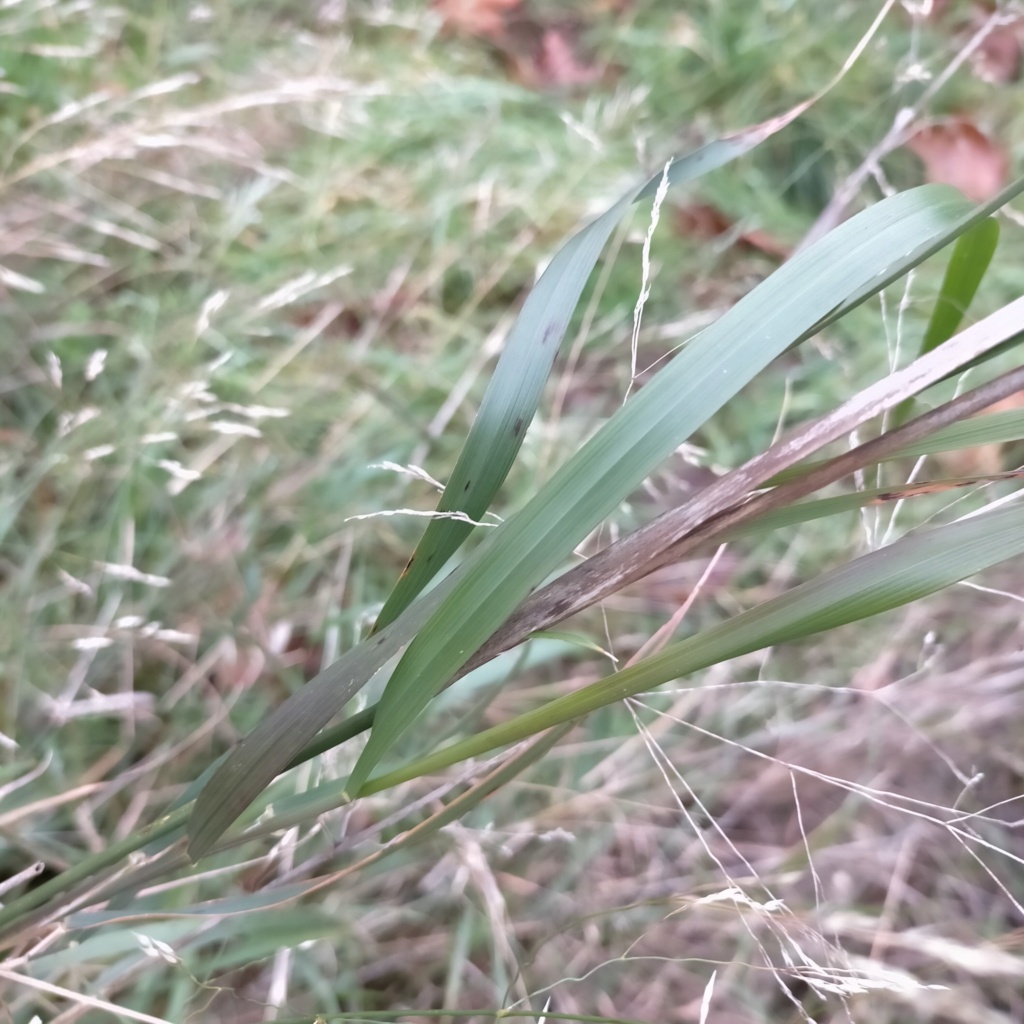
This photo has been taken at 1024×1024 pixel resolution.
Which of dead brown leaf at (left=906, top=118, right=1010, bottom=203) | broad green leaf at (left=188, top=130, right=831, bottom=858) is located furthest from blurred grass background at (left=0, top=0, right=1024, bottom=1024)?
broad green leaf at (left=188, top=130, right=831, bottom=858)

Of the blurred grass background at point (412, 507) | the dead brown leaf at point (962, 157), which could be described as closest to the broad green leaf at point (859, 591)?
the blurred grass background at point (412, 507)

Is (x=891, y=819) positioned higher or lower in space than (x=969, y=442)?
lower

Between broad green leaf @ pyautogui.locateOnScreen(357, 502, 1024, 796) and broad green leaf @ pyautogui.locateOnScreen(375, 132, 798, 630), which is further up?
broad green leaf @ pyautogui.locateOnScreen(375, 132, 798, 630)

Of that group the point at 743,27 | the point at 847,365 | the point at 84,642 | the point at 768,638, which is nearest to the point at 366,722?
the point at 768,638

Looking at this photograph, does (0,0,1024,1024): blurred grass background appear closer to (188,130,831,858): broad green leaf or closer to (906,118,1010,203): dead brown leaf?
(906,118,1010,203): dead brown leaf

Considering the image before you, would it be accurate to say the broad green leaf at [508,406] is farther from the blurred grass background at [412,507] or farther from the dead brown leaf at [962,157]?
the dead brown leaf at [962,157]

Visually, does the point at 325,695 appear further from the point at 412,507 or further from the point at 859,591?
the point at 412,507

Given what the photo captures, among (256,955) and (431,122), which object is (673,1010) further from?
(431,122)
